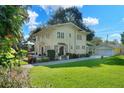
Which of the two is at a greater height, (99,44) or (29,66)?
(99,44)

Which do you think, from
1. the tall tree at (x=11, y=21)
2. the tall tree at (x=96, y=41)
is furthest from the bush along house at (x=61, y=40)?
the tall tree at (x=11, y=21)

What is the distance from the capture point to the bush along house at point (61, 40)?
21.6 ft

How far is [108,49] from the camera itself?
22.3 feet

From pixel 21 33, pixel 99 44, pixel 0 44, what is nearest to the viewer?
pixel 0 44

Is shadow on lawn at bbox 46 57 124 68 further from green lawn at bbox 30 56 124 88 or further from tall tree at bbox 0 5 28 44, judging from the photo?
tall tree at bbox 0 5 28 44

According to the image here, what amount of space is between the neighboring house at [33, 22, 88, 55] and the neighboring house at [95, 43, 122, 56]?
1.17 ft

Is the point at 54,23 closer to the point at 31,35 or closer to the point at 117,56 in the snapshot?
the point at 31,35

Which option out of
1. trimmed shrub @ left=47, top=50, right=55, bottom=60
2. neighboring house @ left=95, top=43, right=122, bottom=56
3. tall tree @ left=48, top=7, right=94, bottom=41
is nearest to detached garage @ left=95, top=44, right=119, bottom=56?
neighboring house @ left=95, top=43, right=122, bottom=56

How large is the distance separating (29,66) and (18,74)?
470mm

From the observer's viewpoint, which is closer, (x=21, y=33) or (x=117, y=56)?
(x=21, y=33)

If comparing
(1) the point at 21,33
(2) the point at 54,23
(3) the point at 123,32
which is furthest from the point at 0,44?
(3) the point at 123,32

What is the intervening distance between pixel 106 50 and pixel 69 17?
118 cm

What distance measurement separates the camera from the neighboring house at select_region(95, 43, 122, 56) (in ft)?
21.9
